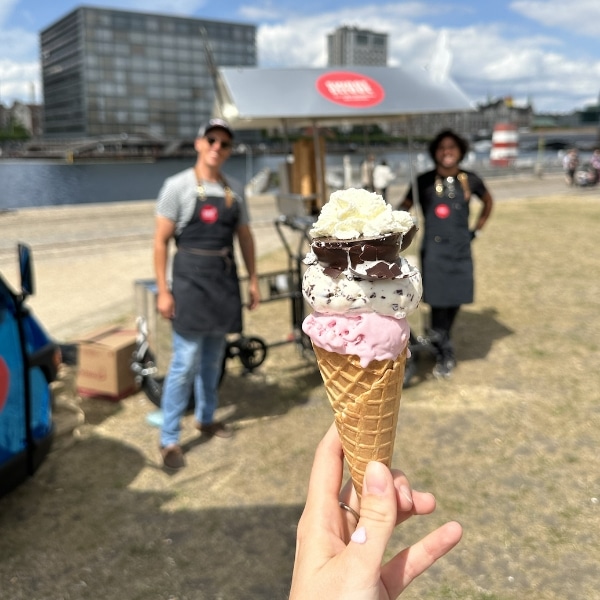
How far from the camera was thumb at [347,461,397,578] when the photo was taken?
1.34 meters

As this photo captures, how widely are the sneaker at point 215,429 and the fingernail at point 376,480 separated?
9.52 feet

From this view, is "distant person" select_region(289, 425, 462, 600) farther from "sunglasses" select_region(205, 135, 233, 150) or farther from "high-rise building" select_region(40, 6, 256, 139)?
"high-rise building" select_region(40, 6, 256, 139)

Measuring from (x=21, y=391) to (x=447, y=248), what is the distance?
353cm

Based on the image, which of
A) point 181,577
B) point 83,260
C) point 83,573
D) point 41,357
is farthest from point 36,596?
point 83,260

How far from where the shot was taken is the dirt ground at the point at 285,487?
9.50 feet

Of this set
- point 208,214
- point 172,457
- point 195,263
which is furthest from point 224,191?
point 172,457

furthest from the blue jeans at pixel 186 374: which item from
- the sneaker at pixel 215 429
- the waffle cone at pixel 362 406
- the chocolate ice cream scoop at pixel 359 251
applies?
the chocolate ice cream scoop at pixel 359 251

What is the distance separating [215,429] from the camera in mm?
4289

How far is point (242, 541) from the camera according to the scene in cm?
317

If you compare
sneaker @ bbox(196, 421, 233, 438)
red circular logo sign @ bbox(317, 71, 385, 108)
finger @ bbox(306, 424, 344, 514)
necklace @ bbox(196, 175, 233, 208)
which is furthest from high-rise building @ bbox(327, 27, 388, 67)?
finger @ bbox(306, 424, 344, 514)

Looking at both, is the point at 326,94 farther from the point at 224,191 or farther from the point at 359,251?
the point at 359,251

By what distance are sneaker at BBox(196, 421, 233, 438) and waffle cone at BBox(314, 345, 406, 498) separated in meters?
2.49

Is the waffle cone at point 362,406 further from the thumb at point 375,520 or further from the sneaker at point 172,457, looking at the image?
the sneaker at point 172,457

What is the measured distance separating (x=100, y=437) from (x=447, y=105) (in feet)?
13.1
